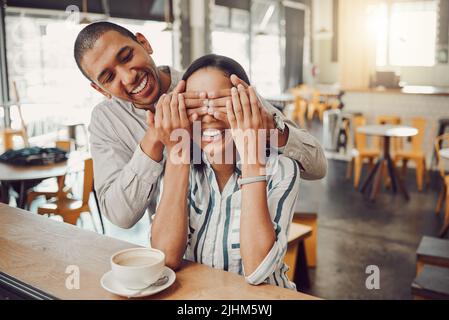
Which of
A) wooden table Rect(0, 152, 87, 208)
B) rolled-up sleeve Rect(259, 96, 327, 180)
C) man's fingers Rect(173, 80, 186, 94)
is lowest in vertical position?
wooden table Rect(0, 152, 87, 208)

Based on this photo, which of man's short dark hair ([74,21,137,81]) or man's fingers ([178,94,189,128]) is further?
man's short dark hair ([74,21,137,81])

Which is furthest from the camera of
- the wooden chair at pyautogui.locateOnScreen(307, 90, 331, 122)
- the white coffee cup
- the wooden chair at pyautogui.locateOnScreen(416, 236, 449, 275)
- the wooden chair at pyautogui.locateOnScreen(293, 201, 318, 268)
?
the wooden chair at pyautogui.locateOnScreen(307, 90, 331, 122)

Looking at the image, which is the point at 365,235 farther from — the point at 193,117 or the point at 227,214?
the point at 193,117

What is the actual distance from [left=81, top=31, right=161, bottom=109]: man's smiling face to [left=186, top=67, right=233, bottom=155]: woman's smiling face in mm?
251

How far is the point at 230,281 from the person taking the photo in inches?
40.3

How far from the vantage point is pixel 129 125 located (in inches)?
61.0

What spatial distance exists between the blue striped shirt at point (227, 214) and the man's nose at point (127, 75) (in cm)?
31

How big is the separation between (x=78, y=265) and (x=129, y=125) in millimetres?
567

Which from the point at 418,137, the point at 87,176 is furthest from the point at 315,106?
the point at 87,176

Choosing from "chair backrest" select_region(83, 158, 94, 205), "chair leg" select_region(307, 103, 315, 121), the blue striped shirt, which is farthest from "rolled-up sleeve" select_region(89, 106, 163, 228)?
"chair leg" select_region(307, 103, 315, 121)

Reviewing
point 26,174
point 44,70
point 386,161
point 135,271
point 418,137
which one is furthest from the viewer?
point 44,70

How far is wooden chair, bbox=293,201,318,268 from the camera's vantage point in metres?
3.44

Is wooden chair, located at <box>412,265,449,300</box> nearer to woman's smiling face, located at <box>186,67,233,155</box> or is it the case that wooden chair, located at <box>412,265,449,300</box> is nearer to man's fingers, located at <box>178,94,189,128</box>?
woman's smiling face, located at <box>186,67,233,155</box>

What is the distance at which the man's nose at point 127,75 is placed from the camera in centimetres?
134
